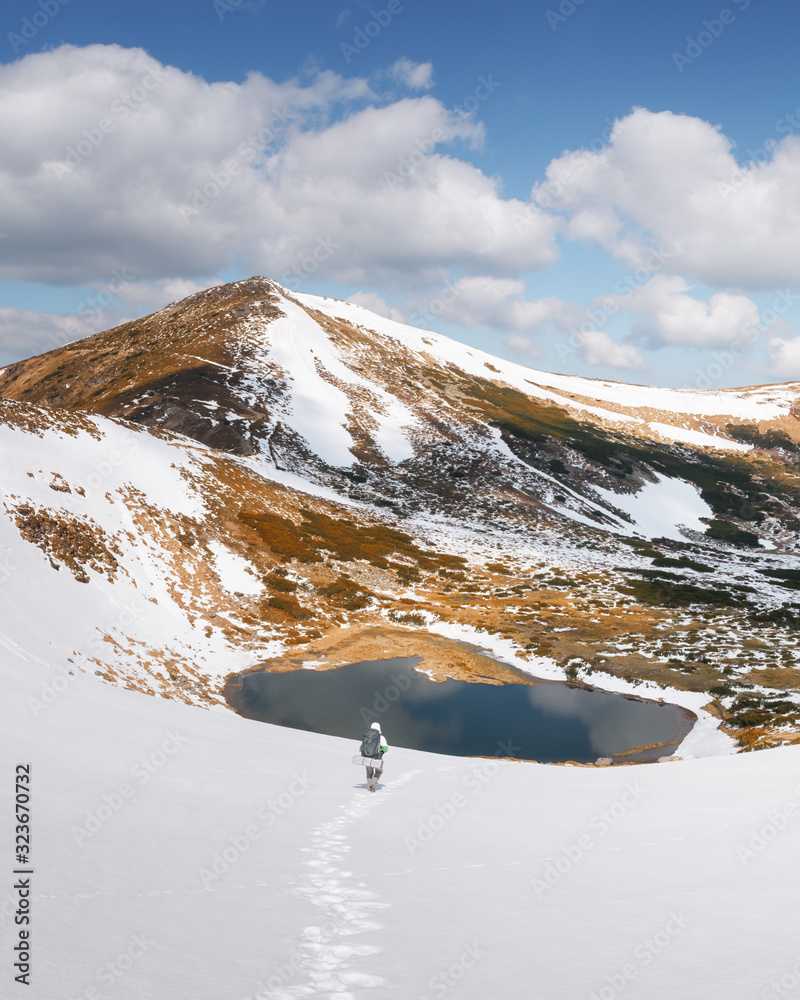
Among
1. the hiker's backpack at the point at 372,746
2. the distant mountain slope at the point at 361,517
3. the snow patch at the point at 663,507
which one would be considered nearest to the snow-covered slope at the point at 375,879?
the hiker's backpack at the point at 372,746

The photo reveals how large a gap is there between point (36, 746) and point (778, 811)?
1319cm

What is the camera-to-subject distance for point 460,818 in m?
12.1

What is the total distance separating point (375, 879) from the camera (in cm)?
820

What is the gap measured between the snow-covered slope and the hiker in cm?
49

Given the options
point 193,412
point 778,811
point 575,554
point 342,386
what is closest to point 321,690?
point 778,811

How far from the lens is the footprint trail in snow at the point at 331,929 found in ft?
16.7

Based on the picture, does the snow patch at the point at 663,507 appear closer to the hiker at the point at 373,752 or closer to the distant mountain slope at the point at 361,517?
the distant mountain slope at the point at 361,517

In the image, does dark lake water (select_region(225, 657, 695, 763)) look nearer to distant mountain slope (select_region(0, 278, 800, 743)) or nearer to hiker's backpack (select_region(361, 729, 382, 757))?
distant mountain slope (select_region(0, 278, 800, 743))

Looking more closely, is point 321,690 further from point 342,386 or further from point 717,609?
point 342,386

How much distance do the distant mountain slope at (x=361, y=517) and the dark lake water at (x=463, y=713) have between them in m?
2.33

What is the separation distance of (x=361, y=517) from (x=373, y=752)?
52.3 m

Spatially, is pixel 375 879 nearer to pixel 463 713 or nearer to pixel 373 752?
pixel 373 752

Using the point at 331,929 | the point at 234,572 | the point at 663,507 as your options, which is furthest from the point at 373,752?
the point at 663,507

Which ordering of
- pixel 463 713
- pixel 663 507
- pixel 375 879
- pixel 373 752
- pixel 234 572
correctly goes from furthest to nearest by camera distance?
pixel 663 507, pixel 234 572, pixel 463 713, pixel 373 752, pixel 375 879
